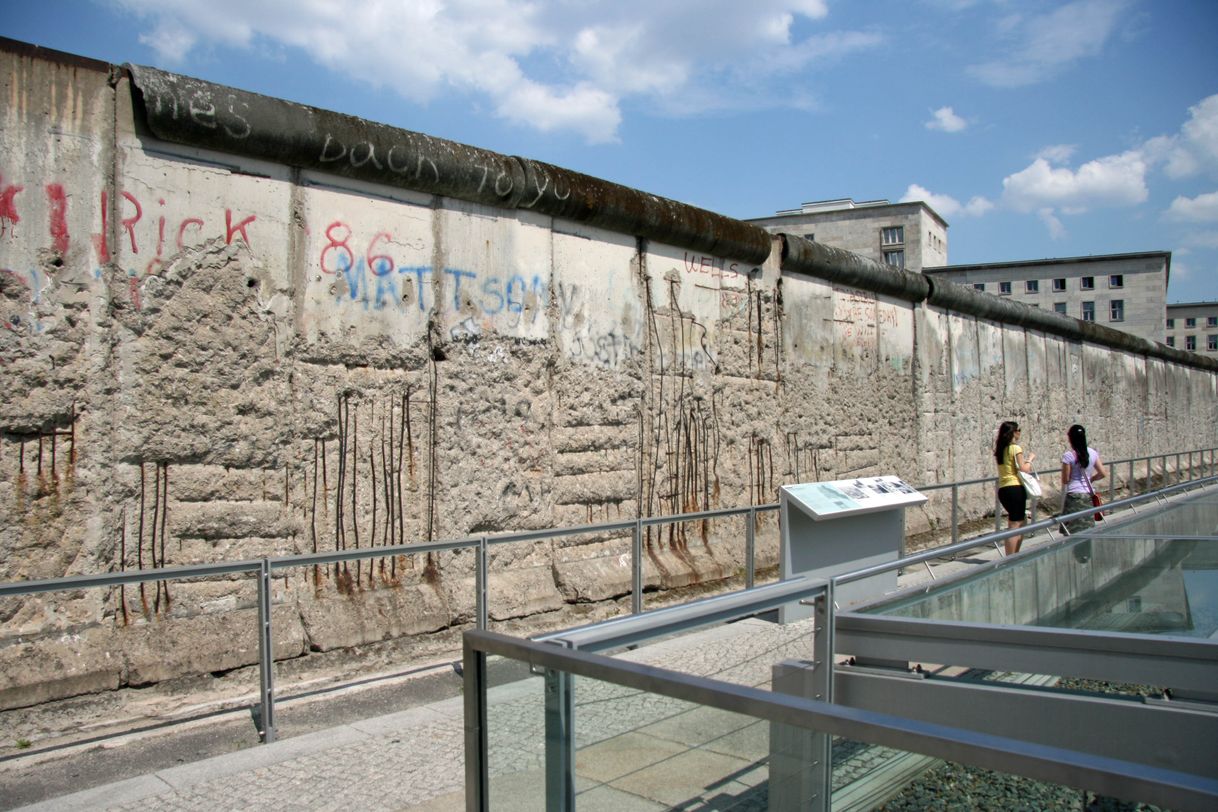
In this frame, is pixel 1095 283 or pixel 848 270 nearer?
A: pixel 848 270

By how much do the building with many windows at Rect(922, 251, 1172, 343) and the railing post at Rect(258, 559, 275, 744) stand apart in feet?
202

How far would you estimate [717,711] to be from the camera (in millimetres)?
1954

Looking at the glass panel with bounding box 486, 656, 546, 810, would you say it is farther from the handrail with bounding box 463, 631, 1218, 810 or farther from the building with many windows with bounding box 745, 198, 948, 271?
the building with many windows with bounding box 745, 198, 948, 271

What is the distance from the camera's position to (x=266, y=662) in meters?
4.59

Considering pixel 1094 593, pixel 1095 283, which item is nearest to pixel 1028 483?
pixel 1094 593

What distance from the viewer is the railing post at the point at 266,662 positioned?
14.7ft

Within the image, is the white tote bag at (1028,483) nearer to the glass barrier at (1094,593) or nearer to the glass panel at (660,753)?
the glass barrier at (1094,593)

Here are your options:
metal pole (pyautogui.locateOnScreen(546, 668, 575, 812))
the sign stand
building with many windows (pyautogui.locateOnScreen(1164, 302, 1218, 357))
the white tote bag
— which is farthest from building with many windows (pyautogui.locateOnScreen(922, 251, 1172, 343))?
metal pole (pyautogui.locateOnScreen(546, 668, 575, 812))

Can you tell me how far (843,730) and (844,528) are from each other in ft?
20.0

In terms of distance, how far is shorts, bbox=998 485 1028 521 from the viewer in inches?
384

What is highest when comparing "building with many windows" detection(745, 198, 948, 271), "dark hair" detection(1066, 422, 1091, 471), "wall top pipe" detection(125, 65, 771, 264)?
"building with many windows" detection(745, 198, 948, 271)

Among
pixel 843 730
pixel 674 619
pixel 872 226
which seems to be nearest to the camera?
pixel 843 730

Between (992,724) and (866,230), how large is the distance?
6245 cm

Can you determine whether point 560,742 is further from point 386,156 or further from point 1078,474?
point 1078,474
